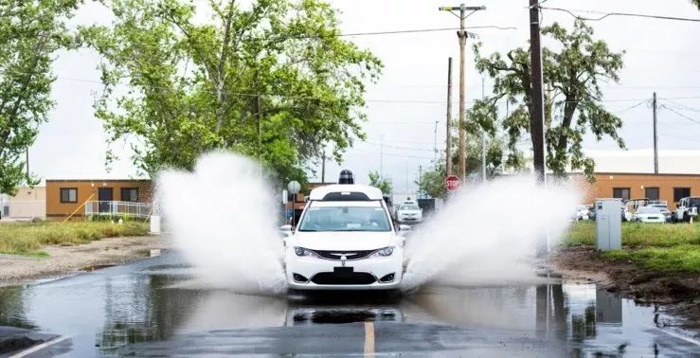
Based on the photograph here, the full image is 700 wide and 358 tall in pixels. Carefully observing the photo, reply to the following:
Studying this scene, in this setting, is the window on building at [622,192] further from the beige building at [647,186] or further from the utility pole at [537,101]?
the utility pole at [537,101]

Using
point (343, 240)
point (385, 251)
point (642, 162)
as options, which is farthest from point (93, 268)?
point (642, 162)

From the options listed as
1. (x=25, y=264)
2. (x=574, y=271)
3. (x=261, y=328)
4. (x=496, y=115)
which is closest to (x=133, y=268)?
(x=25, y=264)

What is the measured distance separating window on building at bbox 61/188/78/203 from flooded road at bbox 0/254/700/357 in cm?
6409

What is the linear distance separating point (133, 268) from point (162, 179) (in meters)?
39.2

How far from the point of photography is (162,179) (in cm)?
6378

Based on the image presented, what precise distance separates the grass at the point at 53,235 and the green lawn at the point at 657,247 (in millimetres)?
16407

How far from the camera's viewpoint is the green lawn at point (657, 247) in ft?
67.3

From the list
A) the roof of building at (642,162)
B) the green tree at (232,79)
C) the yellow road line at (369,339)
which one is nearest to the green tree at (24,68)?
the green tree at (232,79)

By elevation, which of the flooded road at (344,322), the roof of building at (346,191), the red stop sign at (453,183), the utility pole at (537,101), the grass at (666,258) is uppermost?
the utility pole at (537,101)

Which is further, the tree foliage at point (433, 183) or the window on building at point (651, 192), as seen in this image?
the tree foliage at point (433, 183)

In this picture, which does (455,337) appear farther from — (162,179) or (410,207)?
(410,207)

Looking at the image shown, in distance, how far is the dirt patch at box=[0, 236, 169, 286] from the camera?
2332 cm

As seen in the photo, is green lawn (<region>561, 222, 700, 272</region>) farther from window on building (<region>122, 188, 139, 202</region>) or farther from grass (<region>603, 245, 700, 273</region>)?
window on building (<region>122, 188, 139, 202</region>)

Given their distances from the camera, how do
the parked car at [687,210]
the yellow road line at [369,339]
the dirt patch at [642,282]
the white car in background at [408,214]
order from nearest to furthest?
the yellow road line at [369,339]
the dirt patch at [642,282]
the parked car at [687,210]
the white car in background at [408,214]
